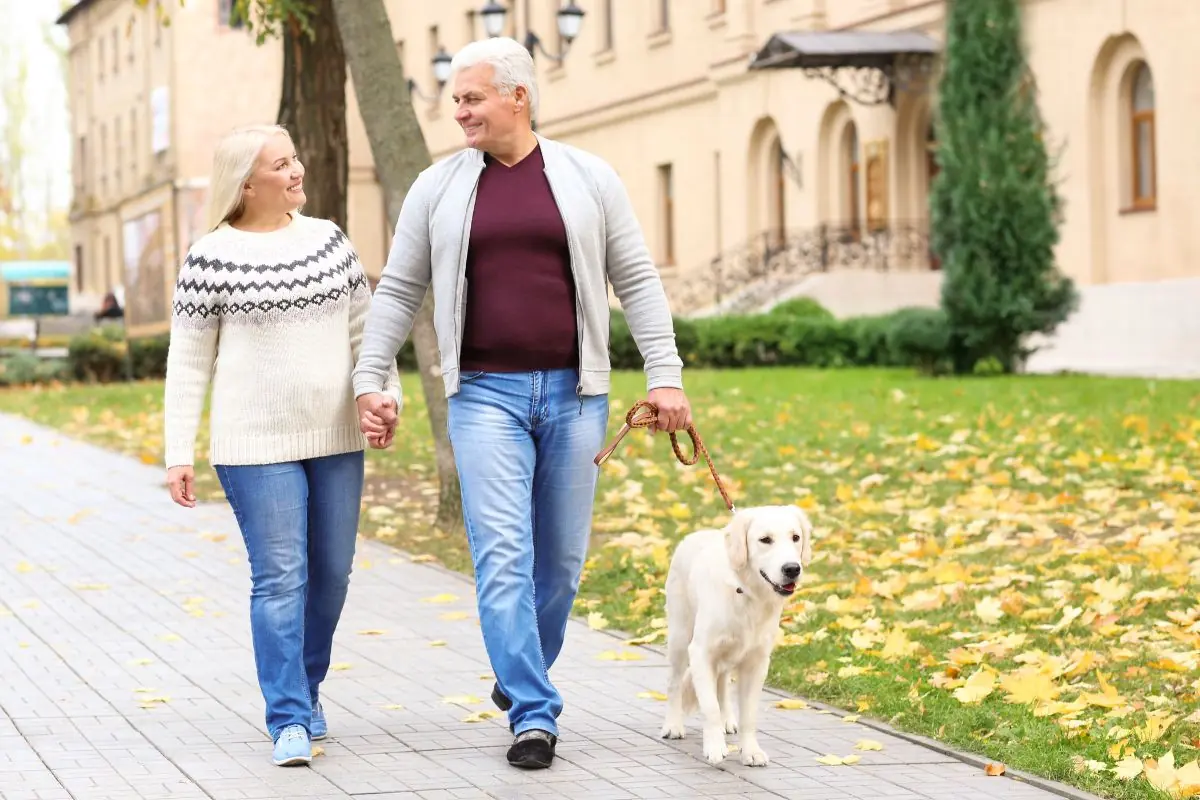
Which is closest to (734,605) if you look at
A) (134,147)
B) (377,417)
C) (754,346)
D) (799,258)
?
(377,417)

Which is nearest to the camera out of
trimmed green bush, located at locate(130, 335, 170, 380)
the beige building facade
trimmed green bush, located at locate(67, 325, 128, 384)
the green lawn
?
the green lawn

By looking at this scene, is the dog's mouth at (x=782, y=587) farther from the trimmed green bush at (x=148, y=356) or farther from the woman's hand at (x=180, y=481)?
the trimmed green bush at (x=148, y=356)

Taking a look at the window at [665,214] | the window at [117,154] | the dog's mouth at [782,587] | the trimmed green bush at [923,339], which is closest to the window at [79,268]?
the window at [117,154]

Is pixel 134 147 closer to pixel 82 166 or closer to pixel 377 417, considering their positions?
pixel 82 166

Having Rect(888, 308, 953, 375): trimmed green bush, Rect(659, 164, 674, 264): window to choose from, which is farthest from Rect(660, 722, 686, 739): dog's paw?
Rect(659, 164, 674, 264): window

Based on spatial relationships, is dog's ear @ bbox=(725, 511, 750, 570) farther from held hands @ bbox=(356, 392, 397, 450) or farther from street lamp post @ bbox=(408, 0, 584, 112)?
street lamp post @ bbox=(408, 0, 584, 112)

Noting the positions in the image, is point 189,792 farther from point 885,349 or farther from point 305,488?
point 885,349

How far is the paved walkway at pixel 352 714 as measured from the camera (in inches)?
231

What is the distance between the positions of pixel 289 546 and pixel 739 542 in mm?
1372

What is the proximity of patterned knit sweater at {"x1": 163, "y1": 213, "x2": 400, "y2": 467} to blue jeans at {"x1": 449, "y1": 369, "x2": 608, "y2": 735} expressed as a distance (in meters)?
0.30

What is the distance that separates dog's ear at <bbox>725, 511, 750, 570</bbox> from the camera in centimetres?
589

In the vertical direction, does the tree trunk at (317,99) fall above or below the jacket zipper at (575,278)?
above

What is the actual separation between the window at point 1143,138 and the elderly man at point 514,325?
2396 cm

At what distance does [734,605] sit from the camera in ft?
19.7
